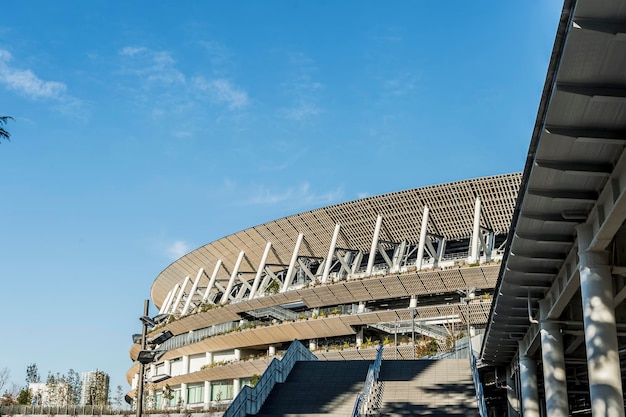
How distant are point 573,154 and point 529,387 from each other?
16.0m

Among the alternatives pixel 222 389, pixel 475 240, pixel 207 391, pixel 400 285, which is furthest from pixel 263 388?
pixel 207 391

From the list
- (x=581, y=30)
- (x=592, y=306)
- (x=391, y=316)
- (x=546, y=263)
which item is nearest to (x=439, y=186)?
(x=391, y=316)

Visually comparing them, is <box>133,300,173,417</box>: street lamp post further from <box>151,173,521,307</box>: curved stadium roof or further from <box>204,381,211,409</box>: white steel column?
<box>204,381,211,409</box>: white steel column

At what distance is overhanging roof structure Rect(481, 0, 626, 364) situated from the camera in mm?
9031

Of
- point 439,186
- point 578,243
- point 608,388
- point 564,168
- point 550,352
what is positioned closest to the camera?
point 564,168

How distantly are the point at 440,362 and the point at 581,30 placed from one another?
2002 cm

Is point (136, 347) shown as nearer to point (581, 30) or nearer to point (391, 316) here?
point (391, 316)

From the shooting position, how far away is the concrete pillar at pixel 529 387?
1025 inches

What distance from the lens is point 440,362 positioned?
2733 cm

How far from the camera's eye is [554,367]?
20344 mm

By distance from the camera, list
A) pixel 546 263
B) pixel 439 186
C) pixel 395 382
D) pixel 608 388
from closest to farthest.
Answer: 1. pixel 608 388
2. pixel 546 263
3. pixel 395 382
4. pixel 439 186

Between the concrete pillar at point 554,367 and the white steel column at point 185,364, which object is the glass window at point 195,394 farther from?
the concrete pillar at point 554,367

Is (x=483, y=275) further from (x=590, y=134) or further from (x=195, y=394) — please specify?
(x=590, y=134)

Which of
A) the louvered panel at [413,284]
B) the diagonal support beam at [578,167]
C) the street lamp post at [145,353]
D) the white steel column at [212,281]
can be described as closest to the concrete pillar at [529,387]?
the street lamp post at [145,353]
